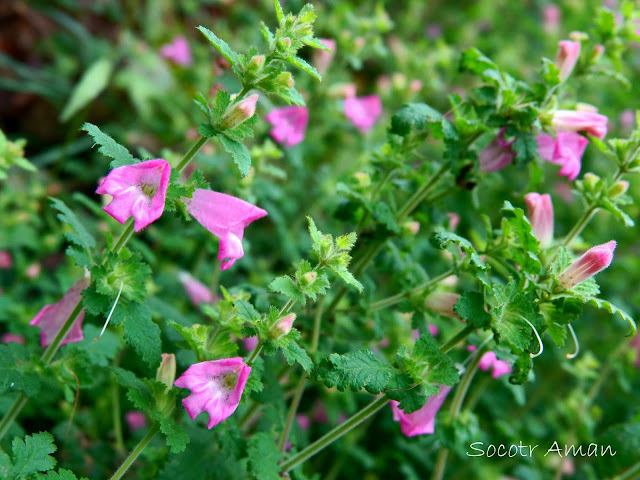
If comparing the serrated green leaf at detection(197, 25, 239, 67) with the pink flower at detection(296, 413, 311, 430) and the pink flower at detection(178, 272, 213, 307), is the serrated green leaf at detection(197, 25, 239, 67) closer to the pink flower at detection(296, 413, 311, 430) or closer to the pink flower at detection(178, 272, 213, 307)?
the pink flower at detection(178, 272, 213, 307)

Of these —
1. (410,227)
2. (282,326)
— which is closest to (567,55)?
(410,227)

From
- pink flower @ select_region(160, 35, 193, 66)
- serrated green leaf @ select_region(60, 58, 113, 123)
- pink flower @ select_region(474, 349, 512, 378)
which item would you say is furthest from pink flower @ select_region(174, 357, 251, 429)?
pink flower @ select_region(160, 35, 193, 66)

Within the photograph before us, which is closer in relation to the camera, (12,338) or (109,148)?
(109,148)

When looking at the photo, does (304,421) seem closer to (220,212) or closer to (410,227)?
(410,227)

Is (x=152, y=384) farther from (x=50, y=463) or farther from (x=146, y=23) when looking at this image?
(x=146, y=23)

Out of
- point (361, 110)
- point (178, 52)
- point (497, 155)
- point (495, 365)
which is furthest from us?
point (178, 52)

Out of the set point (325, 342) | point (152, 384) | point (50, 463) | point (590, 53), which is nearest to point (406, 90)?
point (590, 53)
